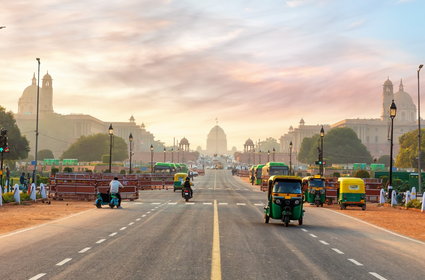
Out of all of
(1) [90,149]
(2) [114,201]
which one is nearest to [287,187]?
(2) [114,201]

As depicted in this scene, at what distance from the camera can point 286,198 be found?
2480 cm

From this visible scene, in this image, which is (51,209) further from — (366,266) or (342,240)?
(366,266)

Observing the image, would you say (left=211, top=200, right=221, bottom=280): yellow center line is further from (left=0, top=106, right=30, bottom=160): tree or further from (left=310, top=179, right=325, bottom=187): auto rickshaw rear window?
(left=0, top=106, right=30, bottom=160): tree

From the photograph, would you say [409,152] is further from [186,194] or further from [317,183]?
[186,194]

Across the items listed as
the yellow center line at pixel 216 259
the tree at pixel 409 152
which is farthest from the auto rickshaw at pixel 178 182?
the tree at pixel 409 152

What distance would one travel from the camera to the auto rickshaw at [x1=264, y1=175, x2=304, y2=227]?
24.8 meters

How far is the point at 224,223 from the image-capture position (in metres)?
25.7

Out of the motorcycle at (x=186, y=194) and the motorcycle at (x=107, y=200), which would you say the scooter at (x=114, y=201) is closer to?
the motorcycle at (x=107, y=200)

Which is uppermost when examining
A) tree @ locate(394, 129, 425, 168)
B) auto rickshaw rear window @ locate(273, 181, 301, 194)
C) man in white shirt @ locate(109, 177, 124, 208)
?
tree @ locate(394, 129, 425, 168)

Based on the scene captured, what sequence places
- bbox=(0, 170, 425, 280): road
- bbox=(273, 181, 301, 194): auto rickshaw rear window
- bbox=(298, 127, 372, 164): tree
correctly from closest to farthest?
1. bbox=(0, 170, 425, 280): road
2. bbox=(273, 181, 301, 194): auto rickshaw rear window
3. bbox=(298, 127, 372, 164): tree

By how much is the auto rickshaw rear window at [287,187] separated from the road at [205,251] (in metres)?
1.46

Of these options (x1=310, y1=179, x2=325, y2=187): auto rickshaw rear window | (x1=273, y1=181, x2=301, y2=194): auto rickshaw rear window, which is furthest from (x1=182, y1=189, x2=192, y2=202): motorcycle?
(x1=273, y1=181, x2=301, y2=194): auto rickshaw rear window

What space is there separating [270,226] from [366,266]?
34.2 ft

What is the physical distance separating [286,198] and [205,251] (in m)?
8.86
